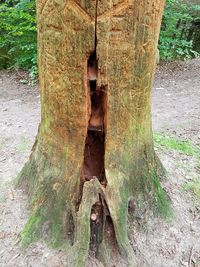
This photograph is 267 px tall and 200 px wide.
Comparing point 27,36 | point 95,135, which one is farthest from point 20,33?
point 95,135

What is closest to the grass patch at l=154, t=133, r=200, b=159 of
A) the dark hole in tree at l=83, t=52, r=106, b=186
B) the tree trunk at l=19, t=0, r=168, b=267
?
the tree trunk at l=19, t=0, r=168, b=267

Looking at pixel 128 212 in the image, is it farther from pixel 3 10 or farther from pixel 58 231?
pixel 3 10

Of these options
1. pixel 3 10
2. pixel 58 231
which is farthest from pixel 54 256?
pixel 3 10

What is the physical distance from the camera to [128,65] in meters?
1.96

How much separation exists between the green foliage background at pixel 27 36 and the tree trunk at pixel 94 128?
14.0 feet

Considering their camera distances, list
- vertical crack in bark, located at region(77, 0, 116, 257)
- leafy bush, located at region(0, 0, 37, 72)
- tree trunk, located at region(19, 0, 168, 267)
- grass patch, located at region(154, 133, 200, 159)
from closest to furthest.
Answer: tree trunk, located at region(19, 0, 168, 267)
vertical crack in bark, located at region(77, 0, 116, 257)
grass patch, located at region(154, 133, 200, 159)
leafy bush, located at region(0, 0, 37, 72)

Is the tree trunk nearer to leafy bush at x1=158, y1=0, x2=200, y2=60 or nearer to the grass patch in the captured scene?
the grass patch

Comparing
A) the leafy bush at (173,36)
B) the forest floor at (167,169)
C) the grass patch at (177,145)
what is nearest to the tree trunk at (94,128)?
the forest floor at (167,169)

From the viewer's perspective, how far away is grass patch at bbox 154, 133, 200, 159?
3.78 meters

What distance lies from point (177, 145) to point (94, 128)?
6.50 ft

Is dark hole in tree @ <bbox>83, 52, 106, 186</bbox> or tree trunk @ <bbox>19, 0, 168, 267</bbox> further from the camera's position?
dark hole in tree @ <bbox>83, 52, 106, 186</bbox>

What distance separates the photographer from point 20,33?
6062 mm

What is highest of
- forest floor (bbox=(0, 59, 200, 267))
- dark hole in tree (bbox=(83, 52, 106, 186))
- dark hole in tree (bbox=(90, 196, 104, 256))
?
dark hole in tree (bbox=(83, 52, 106, 186))

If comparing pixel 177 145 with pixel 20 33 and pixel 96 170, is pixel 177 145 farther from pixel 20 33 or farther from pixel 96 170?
pixel 20 33
